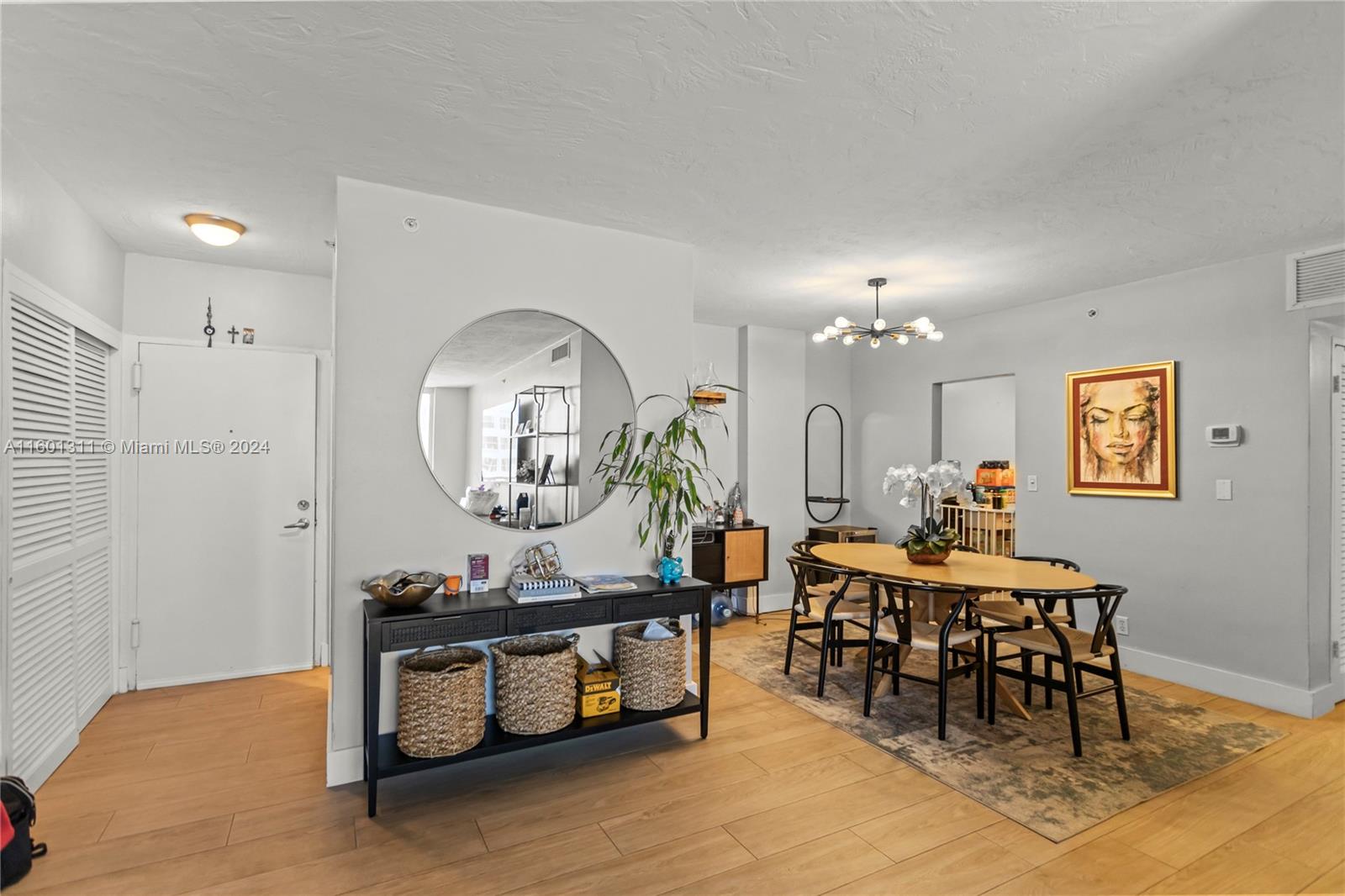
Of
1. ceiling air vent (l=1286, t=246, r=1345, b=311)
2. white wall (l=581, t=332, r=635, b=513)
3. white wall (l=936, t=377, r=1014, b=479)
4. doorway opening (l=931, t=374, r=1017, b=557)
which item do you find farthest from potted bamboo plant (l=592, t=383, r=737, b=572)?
white wall (l=936, t=377, r=1014, b=479)

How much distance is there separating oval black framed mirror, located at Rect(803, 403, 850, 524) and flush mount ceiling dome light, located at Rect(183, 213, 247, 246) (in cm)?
454

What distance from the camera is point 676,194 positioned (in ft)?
9.79

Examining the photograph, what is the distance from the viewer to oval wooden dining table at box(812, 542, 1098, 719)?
3279 millimetres

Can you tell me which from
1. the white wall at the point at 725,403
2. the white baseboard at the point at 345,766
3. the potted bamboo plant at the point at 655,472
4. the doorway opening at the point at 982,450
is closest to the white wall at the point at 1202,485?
the doorway opening at the point at 982,450

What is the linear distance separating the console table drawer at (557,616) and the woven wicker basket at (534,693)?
13 cm

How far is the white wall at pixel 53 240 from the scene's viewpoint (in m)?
2.43

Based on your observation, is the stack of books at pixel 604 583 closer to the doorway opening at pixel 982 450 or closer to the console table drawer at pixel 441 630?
the console table drawer at pixel 441 630

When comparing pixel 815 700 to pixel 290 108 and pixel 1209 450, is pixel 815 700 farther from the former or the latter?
pixel 290 108

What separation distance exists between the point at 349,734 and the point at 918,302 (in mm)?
4515

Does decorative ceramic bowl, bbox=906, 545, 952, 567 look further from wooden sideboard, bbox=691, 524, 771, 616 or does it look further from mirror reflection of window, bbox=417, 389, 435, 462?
mirror reflection of window, bbox=417, 389, 435, 462

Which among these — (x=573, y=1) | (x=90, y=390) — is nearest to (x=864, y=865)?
(x=573, y=1)

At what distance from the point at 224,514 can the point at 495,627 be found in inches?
92.9

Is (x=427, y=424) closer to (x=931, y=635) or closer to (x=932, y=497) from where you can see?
(x=931, y=635)

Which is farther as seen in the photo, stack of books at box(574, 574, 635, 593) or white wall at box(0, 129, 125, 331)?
stack of books at box(574, 574, 635, 593)
